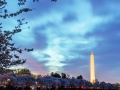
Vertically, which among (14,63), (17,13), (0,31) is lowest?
(14,63)

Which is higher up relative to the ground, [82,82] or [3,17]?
[82,82]

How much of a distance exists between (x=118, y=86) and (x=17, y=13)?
11302 cm

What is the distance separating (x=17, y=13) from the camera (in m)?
8.88

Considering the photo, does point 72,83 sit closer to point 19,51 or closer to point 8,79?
point 8,79

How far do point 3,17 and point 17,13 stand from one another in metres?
0.50

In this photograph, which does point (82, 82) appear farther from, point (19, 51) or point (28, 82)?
point (19, 51)

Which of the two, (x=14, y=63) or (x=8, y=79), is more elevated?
(x=8, y=79)

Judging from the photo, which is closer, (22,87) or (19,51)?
(19,51)

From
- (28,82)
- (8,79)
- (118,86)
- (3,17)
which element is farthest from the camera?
(118,86)

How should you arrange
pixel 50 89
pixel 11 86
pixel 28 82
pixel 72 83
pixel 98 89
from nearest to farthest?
pixel 11 86 → pixel 28 82 → pixel 50 89 → pixel 72 83 → pixel 98 89

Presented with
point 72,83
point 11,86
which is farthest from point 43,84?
point 72,83

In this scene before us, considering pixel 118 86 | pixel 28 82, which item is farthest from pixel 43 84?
pixel 118 86

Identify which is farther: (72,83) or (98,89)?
(98,89)

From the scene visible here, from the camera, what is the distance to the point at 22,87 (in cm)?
6372
